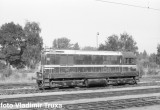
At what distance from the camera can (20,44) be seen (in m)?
47.9

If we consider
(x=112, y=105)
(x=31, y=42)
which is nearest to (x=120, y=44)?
(x=31, y=42)

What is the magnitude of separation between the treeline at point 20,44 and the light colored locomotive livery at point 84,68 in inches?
865

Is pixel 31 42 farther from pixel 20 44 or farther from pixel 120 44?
pixel 120 44

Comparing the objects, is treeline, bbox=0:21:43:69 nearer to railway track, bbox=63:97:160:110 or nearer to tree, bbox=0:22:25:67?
tree, bbox=0:22:25:67

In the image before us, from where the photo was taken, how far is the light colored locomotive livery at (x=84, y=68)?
21.9m

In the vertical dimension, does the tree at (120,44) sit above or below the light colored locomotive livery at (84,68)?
above

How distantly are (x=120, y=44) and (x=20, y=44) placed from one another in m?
17.8

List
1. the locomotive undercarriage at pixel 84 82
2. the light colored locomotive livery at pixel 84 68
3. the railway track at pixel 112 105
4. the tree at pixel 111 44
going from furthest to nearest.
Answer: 1. the tree at pixel 111 44
2. the light colored locomotive livery at pixel 84 68
3. the locomotive undercarriage at pixel 84 82
4. the railway track at pixel 112 105

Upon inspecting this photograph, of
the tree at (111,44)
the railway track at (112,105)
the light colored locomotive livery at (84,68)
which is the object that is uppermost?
the tree at (111,44)

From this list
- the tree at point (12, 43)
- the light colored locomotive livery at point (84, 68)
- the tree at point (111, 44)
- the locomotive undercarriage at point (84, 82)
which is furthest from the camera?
the tree at point (12, 43)

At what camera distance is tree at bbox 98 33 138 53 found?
42.5m

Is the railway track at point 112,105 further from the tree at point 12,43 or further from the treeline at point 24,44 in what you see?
the tree at point 12,43

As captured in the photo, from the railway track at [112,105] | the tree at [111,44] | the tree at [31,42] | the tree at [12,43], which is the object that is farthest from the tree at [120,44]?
the railway track at [112,105]

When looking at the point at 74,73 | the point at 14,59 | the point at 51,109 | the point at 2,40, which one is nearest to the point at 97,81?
the point at 74,73
